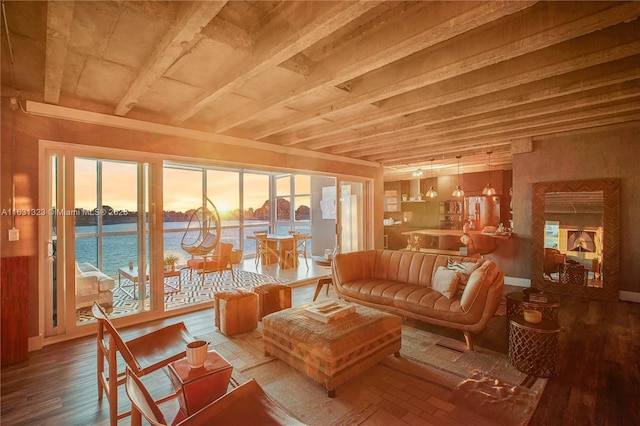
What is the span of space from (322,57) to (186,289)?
16.6ft

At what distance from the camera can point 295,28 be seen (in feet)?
6.81

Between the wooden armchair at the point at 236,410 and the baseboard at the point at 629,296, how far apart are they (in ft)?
20.4

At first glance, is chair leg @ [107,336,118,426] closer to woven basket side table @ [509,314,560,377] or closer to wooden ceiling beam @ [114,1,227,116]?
wooden ceiling beam @ [114,1,227,116]

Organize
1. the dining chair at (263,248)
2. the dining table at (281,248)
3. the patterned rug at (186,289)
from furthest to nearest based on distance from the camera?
1. the dining chair at (263,248)
2. the dining table at (281,248)
3. the patterned rug at (186,289)

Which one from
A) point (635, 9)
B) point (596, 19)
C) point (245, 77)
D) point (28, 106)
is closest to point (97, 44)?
point (245, 77)

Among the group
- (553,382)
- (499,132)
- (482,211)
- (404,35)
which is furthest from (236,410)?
(482,211)

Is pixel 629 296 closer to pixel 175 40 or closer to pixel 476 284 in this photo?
pixel 476 284

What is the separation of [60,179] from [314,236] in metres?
6.97

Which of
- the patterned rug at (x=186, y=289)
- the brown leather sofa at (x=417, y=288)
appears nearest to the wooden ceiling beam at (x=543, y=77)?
the brown leather sofa at (x=417, y=288)

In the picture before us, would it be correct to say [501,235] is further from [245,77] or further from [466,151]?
[245,77]

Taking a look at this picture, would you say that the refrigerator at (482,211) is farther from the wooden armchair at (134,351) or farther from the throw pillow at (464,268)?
the wooden armchair at (134,351)

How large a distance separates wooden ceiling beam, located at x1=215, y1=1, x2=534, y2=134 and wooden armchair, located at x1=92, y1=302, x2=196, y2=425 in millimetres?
2512

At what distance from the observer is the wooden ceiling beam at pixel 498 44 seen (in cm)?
201

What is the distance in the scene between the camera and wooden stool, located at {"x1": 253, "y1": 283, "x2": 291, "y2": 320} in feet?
13.4
